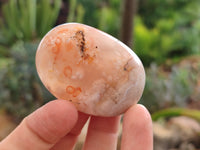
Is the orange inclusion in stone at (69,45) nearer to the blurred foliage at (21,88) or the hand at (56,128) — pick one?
the hand at (56,128)

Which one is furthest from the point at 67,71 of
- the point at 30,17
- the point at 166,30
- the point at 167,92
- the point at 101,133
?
the point at 166,30

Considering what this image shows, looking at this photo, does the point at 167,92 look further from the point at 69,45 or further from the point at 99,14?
the point at 99,14

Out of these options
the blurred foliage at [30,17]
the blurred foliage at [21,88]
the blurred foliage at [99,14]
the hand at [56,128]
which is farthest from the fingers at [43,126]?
the blurred foliage at [99,14]

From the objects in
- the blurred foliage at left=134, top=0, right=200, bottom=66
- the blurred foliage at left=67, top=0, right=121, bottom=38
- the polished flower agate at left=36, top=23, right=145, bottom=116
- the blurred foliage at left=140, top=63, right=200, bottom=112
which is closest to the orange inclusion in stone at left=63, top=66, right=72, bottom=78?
the polished flower agate at left=36, top=23, right=145, bottom=116

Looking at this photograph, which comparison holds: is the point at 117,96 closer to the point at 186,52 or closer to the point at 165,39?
the point at 165,39

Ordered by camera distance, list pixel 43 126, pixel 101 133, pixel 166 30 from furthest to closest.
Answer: pixel 166 30 < pixel 101 133 < pixel 43 126

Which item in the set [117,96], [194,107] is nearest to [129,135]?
[117,96]
